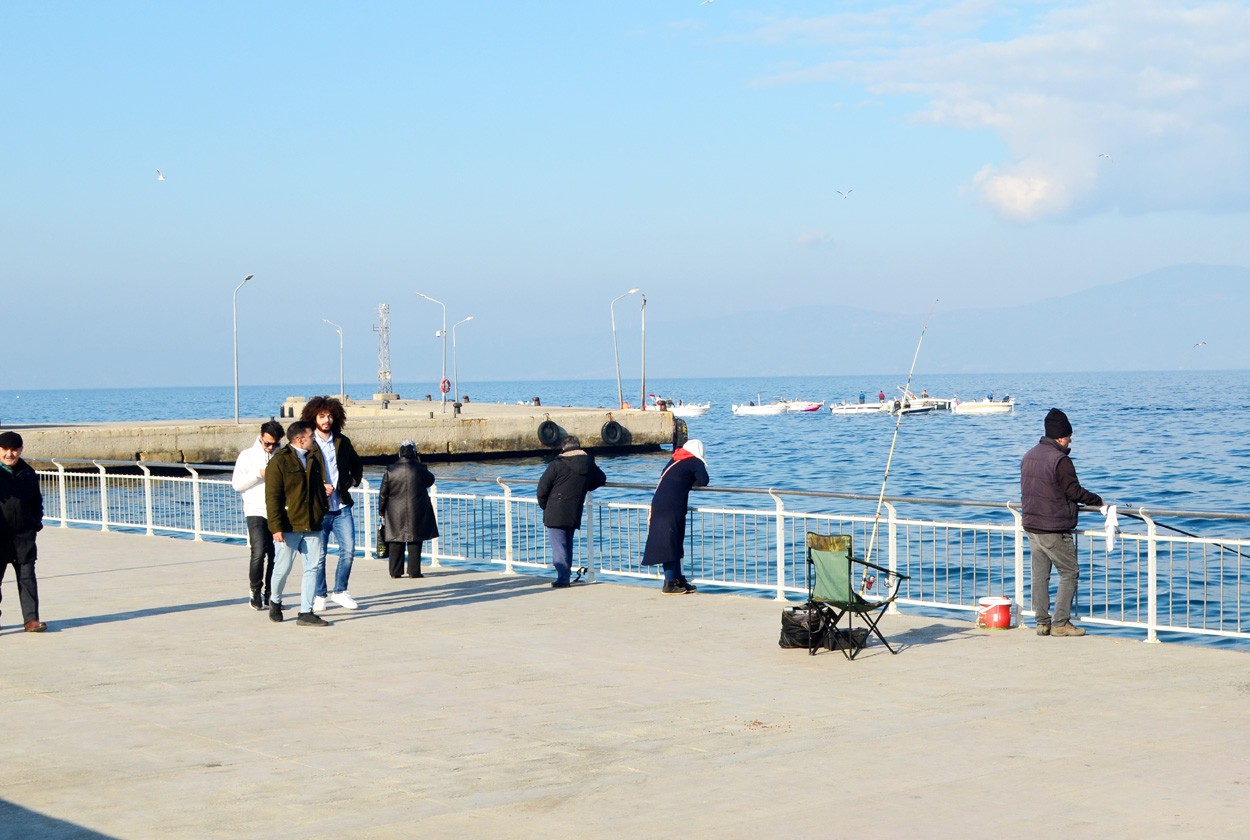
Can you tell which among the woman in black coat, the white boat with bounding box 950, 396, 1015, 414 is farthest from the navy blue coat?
the white boat with bounding box 950, 396, 1015, 414

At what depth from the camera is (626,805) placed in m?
6.46

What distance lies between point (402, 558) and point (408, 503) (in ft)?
2.74

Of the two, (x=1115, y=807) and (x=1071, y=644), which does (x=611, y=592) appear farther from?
(x=1115, y=807)

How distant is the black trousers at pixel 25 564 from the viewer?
1170 centimetres

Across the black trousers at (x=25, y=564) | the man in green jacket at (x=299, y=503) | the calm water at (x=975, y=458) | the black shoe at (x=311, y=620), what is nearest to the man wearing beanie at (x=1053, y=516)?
the man in green jacket at (x=299, y=503)

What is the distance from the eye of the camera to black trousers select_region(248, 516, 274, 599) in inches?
514

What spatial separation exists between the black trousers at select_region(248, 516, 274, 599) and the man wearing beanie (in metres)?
6.70

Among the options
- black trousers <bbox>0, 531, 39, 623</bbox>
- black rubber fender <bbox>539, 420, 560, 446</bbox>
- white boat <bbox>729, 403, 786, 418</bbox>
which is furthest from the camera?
white boat <bbox>729, 403, 786, 418</bbox>

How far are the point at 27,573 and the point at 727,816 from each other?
789cm

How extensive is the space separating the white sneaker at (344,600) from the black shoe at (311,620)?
0.71m

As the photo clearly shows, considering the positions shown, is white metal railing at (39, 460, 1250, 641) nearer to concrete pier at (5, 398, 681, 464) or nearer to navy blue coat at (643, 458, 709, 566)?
navy blue coat at (643, 458, 709, 566)

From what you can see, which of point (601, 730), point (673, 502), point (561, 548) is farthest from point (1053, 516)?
point (561, 548)

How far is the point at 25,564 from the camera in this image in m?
11.8

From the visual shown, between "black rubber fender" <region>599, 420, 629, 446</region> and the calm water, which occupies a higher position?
"black rubber fender" <region>599, 420, 629, 446</region>
